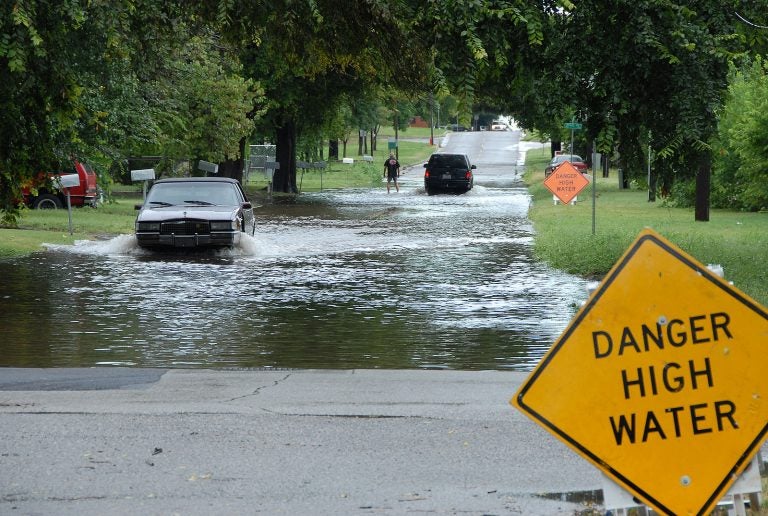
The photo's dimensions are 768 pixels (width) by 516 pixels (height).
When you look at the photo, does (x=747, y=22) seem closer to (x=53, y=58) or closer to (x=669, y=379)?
(x=53, y=58)

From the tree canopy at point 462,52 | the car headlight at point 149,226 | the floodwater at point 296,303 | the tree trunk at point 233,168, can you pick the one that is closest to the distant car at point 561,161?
the tree trunk at point 233,168

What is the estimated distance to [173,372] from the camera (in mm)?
10438

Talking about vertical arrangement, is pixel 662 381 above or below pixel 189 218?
above

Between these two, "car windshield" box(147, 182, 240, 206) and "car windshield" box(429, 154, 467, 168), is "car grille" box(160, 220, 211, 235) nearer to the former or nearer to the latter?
"car windshield" box(147, 182, 240, 206)

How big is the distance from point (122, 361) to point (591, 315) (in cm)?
709

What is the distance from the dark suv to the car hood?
93.8 ft

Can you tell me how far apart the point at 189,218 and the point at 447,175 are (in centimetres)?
2946

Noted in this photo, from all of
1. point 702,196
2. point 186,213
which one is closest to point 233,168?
point 702,196

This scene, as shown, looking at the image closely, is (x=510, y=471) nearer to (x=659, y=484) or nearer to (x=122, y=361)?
(x=659, y=484)

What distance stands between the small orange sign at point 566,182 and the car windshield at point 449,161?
76.4ft

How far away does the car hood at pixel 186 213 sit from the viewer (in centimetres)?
2136

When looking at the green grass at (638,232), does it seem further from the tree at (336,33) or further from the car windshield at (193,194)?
the car windshield at (193,194)

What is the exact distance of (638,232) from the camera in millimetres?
24797

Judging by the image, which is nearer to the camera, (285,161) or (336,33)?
(336,33)
